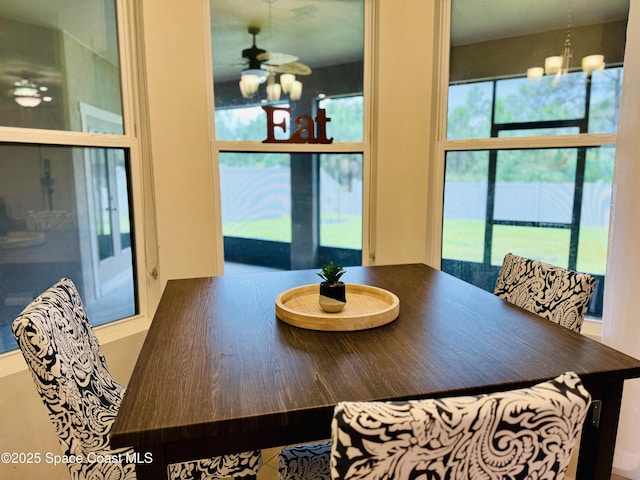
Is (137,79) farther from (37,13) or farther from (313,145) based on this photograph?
(313,145)

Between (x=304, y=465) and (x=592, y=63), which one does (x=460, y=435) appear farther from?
(x=592, y=63)

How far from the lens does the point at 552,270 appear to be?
163 centimetres

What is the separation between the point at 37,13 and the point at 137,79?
48cm

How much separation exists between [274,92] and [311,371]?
6.41ft

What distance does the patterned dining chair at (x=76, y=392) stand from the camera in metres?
1.06

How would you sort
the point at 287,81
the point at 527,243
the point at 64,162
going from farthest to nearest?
the point at 287,81, the point at 527,243, the point at 64,162

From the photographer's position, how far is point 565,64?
7.29 ft

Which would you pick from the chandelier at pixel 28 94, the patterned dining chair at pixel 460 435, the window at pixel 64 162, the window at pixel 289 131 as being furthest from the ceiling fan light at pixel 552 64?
the chandelier at pixel 28 94

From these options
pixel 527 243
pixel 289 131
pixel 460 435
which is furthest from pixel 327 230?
pixel 460 435

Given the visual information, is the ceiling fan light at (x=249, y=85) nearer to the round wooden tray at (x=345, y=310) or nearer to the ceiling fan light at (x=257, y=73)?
the ceiling fan light at (x=257, y=73)

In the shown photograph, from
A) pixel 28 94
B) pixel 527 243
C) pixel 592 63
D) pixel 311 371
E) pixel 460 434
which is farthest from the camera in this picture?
pixel 527 243

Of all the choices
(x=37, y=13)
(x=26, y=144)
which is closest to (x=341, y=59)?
(x=37, y=13)

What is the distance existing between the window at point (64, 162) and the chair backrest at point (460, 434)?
5.91 ft

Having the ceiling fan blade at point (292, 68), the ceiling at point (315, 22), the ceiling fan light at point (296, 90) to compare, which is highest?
the ceiling at point (315, 22)
